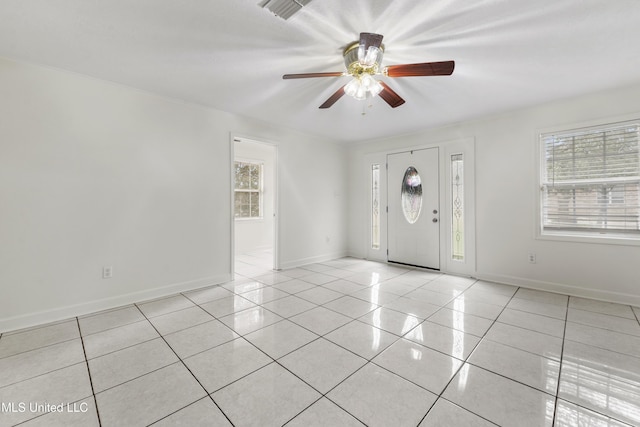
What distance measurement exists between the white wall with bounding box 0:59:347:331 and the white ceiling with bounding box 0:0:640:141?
332mm

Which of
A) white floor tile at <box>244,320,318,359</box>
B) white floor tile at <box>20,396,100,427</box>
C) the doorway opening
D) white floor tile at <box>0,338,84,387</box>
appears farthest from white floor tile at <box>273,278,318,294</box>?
white floor tile at <box>20,396,100,427</box>

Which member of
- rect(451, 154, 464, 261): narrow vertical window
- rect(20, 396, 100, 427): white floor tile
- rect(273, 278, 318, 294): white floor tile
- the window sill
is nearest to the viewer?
rect(20, 396, 100, 427): white floor tile

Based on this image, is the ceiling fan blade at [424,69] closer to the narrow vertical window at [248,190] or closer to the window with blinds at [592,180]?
the window with blinds at [592,180]

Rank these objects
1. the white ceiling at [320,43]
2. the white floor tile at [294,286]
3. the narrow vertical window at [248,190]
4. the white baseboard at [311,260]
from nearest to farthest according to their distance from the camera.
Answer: the white ceiling at [320,43] < the white floor tile at [294,286] < the white baseboard at [311,260] < the narrow vertical window at [248,190]

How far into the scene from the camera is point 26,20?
192cm

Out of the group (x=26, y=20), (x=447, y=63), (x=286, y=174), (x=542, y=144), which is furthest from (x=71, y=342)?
(x=542, y=144)

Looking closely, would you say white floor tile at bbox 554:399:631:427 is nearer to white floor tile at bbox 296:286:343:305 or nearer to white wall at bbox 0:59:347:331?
white floor tile at bbox 296:286:343:305

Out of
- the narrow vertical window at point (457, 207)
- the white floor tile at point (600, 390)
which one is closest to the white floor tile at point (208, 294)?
the white floor tile at point (600, 390)

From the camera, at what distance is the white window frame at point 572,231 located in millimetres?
3074

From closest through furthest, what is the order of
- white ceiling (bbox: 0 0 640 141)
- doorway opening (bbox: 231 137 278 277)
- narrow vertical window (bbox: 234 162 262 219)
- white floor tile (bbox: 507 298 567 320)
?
white ceiling (bbox: 0 0 640 141), white floor tile (bbox: 507 298 567 320), doorway opening (bbox: 231 137 278 277), narrow vertical window (bbox: 234 162 262 219)

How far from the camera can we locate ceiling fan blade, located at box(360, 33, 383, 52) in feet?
5.93

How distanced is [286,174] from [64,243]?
3.05 meters

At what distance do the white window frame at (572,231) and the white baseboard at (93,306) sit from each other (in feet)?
15.2

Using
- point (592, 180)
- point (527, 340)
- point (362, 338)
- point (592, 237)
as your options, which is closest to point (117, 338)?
point (362, 338)
